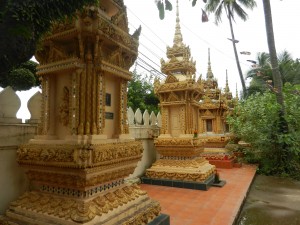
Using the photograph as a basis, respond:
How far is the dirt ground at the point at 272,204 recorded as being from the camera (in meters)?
6.13

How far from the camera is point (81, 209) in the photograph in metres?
3.58

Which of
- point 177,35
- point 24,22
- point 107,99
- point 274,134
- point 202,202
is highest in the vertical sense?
point 177,35

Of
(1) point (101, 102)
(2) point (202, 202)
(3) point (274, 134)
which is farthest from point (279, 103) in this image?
(1) point (101, 102)

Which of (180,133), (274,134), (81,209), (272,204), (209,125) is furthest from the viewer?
(209,125)

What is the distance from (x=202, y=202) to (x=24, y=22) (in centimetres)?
624

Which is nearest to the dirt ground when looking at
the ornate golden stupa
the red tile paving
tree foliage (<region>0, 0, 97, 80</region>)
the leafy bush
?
the red tile paving

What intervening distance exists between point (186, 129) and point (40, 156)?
6307mm

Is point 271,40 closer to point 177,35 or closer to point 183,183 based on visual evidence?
point 177,35

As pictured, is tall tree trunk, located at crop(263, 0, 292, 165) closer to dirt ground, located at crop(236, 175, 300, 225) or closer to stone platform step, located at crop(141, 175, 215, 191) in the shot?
dirt ground, located at crop(236, 175, 300, 225)

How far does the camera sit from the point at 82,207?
3605mm

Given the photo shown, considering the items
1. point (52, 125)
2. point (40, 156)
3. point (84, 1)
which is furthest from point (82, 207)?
point (84, 1)

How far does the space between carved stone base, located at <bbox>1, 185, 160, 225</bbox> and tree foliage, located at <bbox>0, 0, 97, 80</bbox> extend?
2209 mm

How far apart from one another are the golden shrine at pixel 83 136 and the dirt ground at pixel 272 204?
2979mm

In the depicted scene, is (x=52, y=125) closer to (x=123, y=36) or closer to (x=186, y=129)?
(x=123, y=36)
